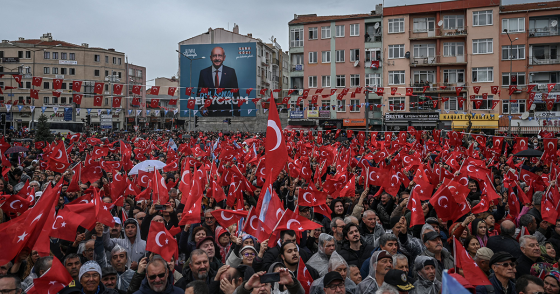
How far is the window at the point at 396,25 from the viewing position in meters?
44.5

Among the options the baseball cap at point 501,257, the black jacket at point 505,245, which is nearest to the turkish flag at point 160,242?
the baseball cap at point 501,257

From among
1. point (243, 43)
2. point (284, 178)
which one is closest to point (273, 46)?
point (243, 43)

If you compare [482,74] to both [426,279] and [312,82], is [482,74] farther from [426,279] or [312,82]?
[426,279]

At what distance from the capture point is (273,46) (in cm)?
7438

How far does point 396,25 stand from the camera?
44.7m

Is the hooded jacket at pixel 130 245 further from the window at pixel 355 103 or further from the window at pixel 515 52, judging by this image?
the window at pixel 515 52

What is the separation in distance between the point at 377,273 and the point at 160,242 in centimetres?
271

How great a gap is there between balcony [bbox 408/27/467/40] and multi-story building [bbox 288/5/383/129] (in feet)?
11.3

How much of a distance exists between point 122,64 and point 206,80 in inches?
824

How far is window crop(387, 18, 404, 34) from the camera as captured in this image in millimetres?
44531

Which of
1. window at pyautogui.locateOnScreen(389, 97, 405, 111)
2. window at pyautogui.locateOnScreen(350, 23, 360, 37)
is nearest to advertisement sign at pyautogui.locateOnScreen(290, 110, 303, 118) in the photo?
A: window at pyautogui.locateOnScreen(389, 97, 405, 111)

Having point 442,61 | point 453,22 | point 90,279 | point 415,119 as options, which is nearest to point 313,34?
point 442,61

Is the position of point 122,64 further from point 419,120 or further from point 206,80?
point 419,120

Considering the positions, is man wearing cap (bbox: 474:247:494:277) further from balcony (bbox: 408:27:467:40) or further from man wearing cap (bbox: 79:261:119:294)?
balcony (bbox: 408:27:467:40)
